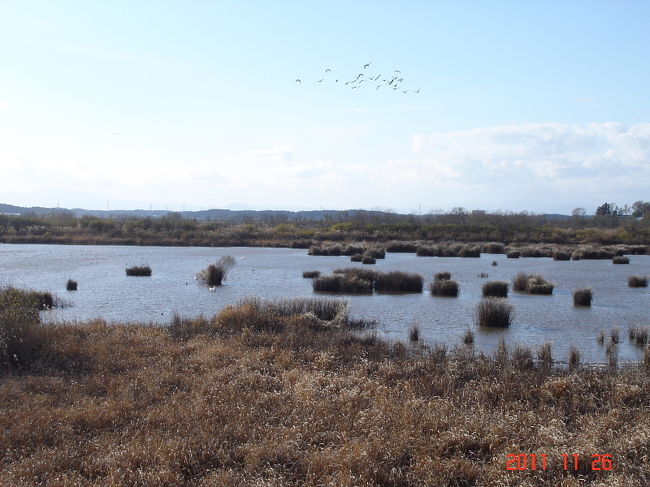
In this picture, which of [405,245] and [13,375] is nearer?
[13,375]

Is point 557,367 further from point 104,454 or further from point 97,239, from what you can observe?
point 97,239

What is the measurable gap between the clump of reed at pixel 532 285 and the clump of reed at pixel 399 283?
4651mm

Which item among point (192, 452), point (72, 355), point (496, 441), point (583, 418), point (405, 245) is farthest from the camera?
point (405, 245)

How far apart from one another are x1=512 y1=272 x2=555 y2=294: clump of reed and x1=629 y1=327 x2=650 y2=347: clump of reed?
11400 millimetres

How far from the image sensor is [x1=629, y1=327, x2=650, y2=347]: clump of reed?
53.4 feet

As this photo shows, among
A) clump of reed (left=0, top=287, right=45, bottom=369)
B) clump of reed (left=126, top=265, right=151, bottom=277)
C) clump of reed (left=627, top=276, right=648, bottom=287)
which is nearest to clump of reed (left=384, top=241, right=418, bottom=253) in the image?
clump of reed (left=627, top=276, right=648, bottom=287)

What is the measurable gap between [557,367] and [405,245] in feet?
169

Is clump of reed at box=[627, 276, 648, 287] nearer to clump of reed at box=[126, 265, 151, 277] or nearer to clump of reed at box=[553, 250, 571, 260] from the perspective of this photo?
clump of reed at box=[553, 250, 571, 260]

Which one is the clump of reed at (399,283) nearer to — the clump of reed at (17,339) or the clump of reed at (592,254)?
the clump of reed at (17,339)

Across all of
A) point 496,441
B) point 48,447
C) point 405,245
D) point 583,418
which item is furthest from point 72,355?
point 405,245

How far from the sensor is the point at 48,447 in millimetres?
7352

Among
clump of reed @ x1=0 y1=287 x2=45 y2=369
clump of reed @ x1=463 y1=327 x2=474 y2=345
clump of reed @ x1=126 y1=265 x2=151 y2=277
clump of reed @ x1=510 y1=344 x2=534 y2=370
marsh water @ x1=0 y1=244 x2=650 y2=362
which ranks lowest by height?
marsh water @ x1=0 y1=244 x2=650 y2=362

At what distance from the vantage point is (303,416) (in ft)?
27.3

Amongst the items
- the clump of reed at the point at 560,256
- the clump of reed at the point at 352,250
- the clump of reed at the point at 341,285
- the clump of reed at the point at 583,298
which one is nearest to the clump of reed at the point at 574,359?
the clump of reed at the point at 583,298
